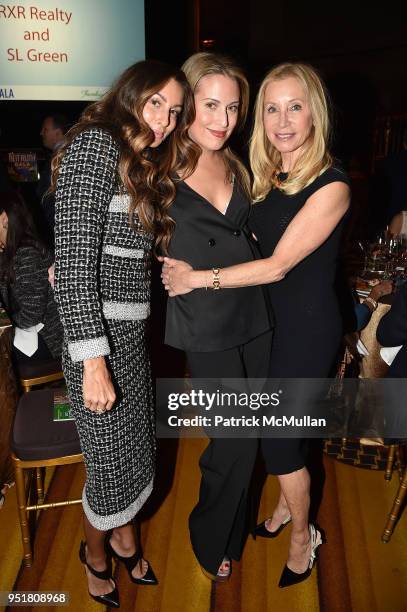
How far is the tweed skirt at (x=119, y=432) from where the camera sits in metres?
1.46

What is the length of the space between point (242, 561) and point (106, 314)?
1.19 meters

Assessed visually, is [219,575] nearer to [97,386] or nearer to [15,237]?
[97,386]

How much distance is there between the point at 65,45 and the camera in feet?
12.5

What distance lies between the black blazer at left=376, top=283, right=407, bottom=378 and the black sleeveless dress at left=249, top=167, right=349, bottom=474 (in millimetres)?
260

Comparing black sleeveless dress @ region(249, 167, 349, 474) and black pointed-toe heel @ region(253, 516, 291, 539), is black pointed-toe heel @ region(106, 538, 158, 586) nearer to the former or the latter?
black pointed-toe heel @ region(253, 516, 291, 539)

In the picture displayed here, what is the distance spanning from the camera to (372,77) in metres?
8.45

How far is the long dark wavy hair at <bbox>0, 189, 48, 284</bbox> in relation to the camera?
→ 227cm

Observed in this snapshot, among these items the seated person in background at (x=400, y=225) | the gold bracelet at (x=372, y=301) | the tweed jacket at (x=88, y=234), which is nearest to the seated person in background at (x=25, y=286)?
the tweed jacket at (x=88, y=234)

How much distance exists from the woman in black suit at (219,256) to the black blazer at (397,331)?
0.46 meters

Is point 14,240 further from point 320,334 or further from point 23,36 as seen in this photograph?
point 23,36

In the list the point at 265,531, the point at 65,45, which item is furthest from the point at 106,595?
the point at 65,45

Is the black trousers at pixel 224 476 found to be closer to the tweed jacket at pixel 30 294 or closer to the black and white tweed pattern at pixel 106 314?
the black and white tweed pattern at pixel 106 314

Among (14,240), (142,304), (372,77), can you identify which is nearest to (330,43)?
(372,77)

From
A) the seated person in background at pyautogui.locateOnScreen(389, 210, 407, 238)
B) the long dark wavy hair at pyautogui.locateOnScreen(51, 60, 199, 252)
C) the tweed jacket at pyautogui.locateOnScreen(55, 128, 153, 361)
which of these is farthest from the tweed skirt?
the seated person in background at pyautogui.locateOnScreen(389, 210, 407, 238)
